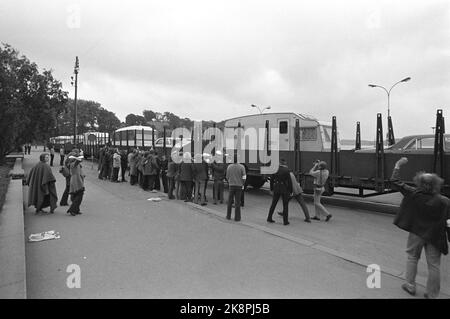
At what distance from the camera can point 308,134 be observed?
12.8 metres

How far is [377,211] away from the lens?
1047 cm

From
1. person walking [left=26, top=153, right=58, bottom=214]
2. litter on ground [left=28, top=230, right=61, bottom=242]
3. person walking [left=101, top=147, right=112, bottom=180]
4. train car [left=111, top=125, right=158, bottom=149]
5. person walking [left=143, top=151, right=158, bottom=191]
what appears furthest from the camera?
train car [left=111, top=125, right=158, bottom=149]

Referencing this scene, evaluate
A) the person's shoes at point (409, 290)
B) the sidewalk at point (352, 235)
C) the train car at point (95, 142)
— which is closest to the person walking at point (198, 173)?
the sidewalk at point (352, 235)

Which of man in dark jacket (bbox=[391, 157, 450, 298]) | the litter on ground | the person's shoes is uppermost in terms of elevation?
man in dark jacket (bbox=[391, 157, 450, 298])

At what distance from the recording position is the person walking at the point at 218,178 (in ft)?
36.5

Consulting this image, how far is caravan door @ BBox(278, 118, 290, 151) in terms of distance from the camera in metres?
13.0

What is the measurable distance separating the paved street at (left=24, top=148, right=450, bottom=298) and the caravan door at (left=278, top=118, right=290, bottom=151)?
13.4 ft

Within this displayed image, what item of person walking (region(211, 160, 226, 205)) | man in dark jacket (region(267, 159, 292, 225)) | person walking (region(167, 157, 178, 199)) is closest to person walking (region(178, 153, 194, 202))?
person walking (region(167, 157, 178, 199))

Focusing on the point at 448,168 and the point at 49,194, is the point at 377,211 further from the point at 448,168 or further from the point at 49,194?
the point at 49,194

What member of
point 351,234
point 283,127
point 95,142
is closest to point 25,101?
point 95,142

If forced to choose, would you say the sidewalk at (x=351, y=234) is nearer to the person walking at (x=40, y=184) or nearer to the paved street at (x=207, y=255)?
the paved street at (x=207, y=255)

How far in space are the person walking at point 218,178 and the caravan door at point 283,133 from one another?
2942mm

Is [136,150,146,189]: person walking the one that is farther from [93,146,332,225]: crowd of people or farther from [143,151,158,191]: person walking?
[143,151,158,191]: person walking
